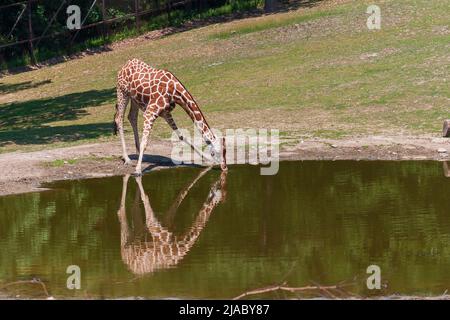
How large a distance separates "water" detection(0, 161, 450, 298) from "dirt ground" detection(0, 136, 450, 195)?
2.40 ft

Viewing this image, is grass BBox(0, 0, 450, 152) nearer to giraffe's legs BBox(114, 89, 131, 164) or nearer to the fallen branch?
giraffe's legs BBox(114, 89, 131, 164)

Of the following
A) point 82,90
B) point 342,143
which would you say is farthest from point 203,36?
point 342,143

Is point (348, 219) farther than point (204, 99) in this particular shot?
No

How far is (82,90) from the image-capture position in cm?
3741

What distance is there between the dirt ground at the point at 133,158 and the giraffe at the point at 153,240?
2.95 m

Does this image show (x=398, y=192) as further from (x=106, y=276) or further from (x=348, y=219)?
(x=106, y=276)

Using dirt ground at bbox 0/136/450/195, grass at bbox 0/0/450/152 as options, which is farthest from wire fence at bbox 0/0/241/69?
dirt ground at bbox 0/136/450/195

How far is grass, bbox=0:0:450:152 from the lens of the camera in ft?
88.8

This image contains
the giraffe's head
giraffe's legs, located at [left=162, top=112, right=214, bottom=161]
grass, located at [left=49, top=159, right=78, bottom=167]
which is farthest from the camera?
giraffe's legs, located at [left=162, top=112, right=214, bottom=161]

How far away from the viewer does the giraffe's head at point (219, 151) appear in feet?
68.2

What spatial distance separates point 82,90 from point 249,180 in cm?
1861

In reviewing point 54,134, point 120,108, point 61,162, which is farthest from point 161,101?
point 54,134

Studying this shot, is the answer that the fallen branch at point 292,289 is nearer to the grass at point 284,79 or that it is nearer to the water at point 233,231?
the water at point 233,231
